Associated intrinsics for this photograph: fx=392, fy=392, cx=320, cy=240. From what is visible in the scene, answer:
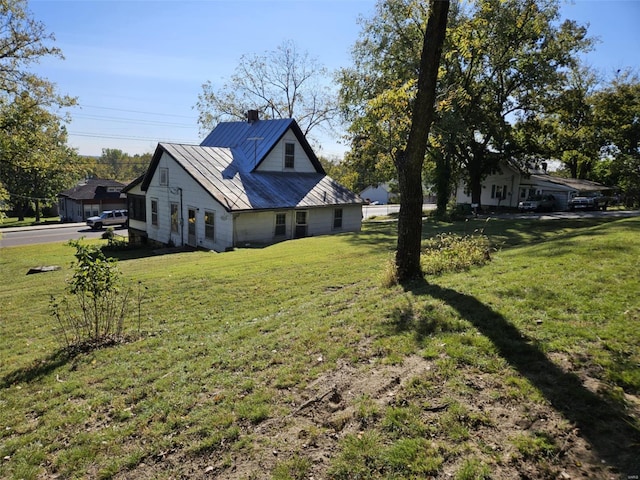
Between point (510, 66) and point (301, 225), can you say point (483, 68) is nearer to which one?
point (510, 66)

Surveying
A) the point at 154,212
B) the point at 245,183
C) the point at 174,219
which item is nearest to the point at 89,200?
the point at 154,212

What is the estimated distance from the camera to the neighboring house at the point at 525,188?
3753 cm

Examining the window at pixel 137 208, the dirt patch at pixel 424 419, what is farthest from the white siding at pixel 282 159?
the dirt patch at pixel 424 419

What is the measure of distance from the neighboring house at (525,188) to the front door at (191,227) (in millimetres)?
30728

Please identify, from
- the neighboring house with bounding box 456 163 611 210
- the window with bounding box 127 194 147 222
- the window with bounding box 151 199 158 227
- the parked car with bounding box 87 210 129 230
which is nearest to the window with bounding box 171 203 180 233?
the window with bounding box 151 199 158 227

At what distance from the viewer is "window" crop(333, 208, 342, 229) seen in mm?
25641

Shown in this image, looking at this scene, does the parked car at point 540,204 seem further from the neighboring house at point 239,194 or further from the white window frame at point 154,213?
the white window frame at point 154,213

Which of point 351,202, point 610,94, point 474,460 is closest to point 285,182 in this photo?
point 351,202

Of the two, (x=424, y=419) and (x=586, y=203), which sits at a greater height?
(x=586, y=203)

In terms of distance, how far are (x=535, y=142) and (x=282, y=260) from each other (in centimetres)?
3066

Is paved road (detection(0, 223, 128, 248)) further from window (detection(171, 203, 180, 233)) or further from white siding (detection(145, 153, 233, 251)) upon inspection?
window (detection(171, 203, 180, 233))

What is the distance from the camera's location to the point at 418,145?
7.97 m

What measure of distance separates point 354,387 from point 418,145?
5223 mm

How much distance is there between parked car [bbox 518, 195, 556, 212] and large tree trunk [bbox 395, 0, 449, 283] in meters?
33.2
